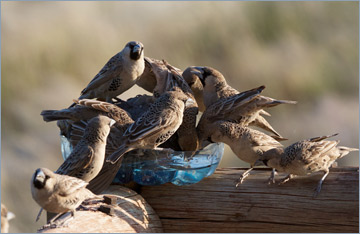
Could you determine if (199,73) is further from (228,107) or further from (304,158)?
(304,158)

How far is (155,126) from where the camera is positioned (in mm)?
3891

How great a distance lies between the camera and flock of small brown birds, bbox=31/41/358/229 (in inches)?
144

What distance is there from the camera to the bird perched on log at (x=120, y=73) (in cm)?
452

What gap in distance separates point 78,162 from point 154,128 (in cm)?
54

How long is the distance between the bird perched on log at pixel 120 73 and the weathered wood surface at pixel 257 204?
81 cm

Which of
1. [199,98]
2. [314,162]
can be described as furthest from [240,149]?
[199,98]

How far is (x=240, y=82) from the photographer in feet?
25.9

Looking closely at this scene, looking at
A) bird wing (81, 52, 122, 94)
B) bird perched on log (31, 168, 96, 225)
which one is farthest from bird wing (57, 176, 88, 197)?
bird wing (81, 52, 122, 94)

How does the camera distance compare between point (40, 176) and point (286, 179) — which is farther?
point (286, 179)

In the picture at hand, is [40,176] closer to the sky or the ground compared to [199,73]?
closer to the ground

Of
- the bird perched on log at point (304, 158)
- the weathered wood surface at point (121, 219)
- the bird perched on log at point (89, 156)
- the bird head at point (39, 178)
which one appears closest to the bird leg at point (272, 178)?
the bird perched on log at point (304, 158)

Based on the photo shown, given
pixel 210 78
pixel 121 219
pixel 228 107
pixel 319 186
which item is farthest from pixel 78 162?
pixel 319 186

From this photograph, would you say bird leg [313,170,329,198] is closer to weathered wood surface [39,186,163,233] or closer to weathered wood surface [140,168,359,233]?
weathered wood surface [140,168,359,233]

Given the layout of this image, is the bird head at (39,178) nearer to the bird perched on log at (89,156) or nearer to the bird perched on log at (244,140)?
the bird perched on log at (89,156)
